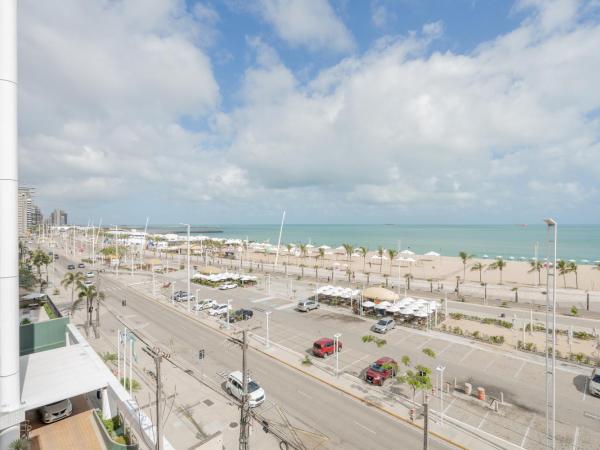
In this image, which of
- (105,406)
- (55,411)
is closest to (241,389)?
(105,406)

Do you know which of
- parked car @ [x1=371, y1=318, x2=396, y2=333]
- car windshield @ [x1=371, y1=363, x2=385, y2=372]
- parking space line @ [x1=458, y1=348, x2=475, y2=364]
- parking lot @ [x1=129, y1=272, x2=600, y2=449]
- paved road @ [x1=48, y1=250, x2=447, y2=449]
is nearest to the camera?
paved road @ [x1=48, y1=250, x2=447, y2=449]

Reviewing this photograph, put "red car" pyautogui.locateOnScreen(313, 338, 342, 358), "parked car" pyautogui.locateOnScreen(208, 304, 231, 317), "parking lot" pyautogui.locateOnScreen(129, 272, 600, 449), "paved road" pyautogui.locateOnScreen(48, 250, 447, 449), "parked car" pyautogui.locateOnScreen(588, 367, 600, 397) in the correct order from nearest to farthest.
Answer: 1. "paved road" pyautogui.locateOnScreen(48, 250, 447, 449)
2. "parking lot" pyautogui.locateOnScreen(129, 272, 600, 449)
3. "parked car" pyautogui.locateOnScreen(588, 367, 600, 397)
4. "red car" pyautogui.locateOnScreen(313, 338, 342, 358)
5. "parked car" pyautogui.locateOnScreen(208, 304, 231, 317)

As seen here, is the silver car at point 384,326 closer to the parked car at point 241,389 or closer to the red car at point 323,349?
the red car at point 323,349

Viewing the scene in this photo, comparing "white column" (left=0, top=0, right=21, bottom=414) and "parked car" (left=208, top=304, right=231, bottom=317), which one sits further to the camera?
"parked car" (left=208, top=304, right=231, bottom=317)

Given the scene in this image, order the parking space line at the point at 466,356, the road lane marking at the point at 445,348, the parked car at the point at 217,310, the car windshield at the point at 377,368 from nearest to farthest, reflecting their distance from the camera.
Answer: the car windshield at the point at 377,368 < the parking space line at the point at 466,356 < the road lane marking at the point at 445,348 < the parked car at the point at 217,310

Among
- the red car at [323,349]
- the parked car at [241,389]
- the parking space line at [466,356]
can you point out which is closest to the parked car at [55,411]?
the parked car at [241,389]

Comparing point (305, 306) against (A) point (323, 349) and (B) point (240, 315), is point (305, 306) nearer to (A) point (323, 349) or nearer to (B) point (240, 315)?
(B) point (240, 315)

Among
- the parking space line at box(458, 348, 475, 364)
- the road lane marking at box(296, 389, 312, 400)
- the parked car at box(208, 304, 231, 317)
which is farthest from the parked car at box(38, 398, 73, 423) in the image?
the parking space line at box(458, 348, 475, 364)

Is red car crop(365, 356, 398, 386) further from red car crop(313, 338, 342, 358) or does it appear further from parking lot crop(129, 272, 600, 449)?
red car crop(313, 338, 342, 358)
